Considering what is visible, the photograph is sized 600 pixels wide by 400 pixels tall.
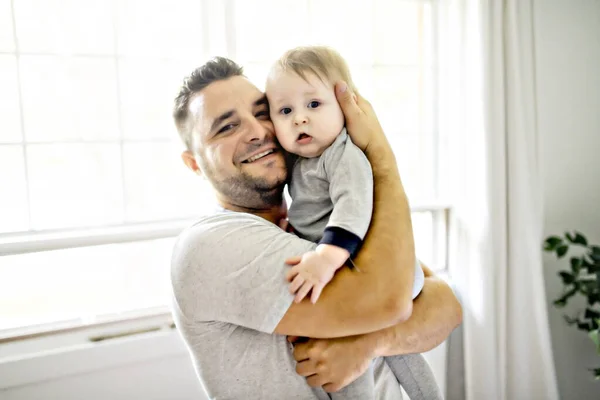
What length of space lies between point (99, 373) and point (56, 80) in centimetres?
112

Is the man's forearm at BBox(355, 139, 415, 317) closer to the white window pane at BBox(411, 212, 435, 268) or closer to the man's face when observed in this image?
the man's face

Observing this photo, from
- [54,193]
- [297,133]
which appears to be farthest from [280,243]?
[54,193]

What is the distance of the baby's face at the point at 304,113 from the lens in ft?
3.74

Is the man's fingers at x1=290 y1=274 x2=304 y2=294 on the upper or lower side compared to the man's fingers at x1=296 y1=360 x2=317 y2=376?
upper

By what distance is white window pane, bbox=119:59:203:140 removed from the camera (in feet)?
6.41

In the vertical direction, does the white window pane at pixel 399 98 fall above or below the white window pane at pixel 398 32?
below

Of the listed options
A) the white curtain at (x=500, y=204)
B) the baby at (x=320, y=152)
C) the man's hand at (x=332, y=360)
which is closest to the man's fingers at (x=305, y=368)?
the man's hand at (x=332, y=360)

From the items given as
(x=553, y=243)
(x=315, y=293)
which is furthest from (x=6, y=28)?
(x=553, y=243)

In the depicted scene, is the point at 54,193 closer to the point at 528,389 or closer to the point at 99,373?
the point at 99,373

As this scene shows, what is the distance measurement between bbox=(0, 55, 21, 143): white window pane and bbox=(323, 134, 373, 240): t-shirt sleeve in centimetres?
131

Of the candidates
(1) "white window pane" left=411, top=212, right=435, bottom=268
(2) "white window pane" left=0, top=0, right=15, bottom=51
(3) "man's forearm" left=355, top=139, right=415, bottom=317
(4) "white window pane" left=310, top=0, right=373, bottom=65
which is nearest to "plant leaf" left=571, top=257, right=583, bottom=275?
(1) "white window pane" left=411, top=212, right=435, bottom=268

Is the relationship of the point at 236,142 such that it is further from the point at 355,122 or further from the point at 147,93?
the point at 147,93

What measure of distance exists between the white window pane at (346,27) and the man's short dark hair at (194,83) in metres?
1.14

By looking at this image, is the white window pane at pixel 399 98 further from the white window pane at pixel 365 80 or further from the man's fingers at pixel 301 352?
the man's fingers at pixel 301 352
